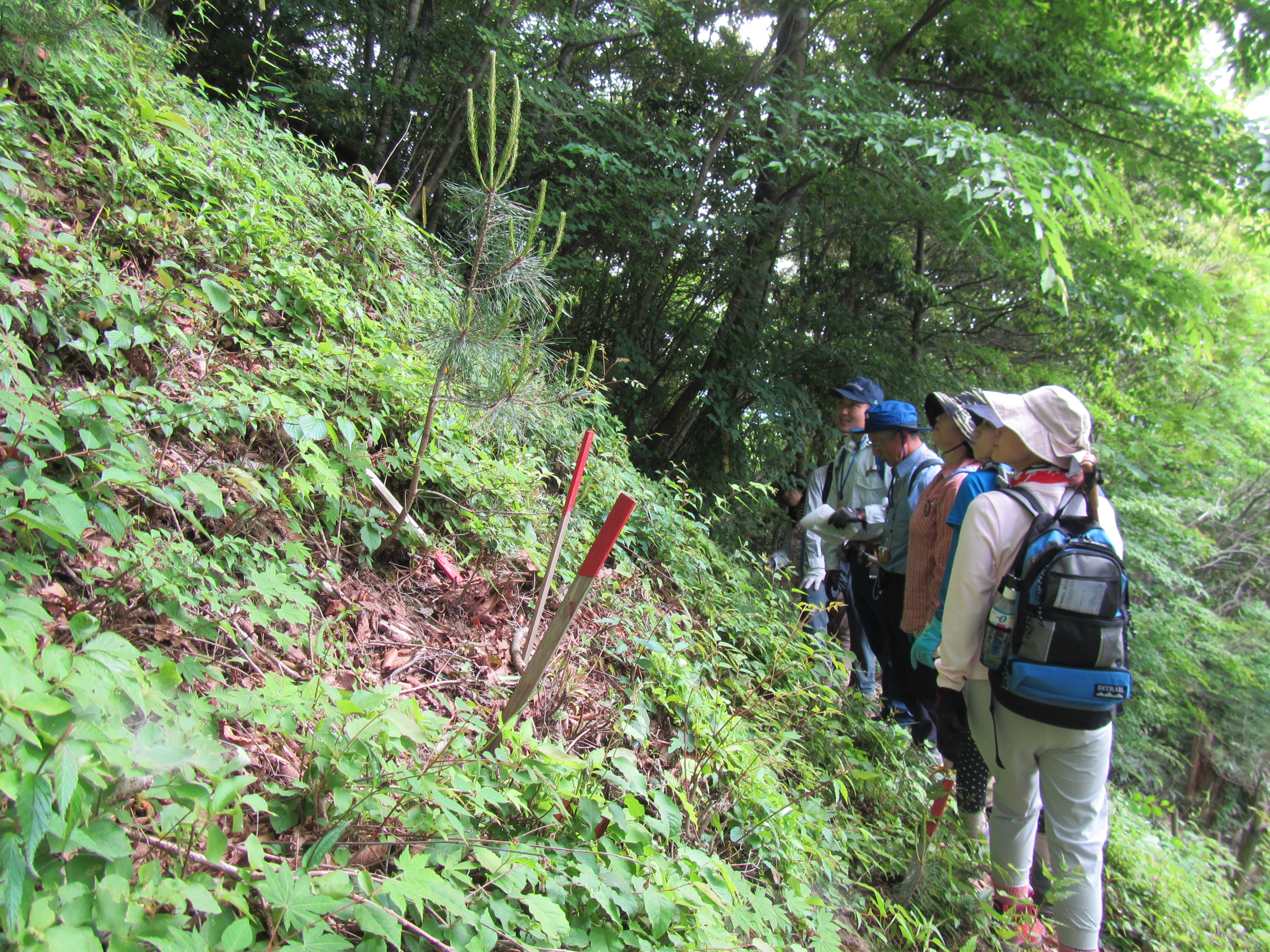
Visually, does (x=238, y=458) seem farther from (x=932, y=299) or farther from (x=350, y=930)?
(x=932, y=299)

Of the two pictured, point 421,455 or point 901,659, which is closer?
point 421,455

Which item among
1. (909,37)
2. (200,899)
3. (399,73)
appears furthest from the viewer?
(399,73)

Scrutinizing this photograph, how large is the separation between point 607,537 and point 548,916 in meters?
0.90

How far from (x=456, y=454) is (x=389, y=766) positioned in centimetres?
179

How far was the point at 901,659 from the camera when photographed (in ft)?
14.3

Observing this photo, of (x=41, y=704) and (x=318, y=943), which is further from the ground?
(x=41, y=704)

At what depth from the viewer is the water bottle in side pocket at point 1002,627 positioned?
2531mm

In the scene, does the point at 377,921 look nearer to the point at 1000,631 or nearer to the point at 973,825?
the point at 1000,631

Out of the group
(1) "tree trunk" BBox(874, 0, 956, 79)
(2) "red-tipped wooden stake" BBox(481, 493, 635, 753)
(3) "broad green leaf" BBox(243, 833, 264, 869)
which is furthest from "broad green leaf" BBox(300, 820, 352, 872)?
(1) "tree trunk" BBox(874, 0, 956, 79)

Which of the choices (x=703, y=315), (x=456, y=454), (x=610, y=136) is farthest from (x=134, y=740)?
(x=703, y=315)

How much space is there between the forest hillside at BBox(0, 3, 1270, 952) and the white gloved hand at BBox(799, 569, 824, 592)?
1.64ft

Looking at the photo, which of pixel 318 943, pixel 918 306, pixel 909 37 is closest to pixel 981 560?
pixel 318 943

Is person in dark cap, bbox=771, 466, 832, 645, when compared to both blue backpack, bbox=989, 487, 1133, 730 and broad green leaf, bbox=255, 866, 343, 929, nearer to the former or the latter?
blue backpack, bbox=989, 487, 1133, 730

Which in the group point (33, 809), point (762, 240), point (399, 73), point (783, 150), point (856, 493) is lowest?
point (33, 809)
